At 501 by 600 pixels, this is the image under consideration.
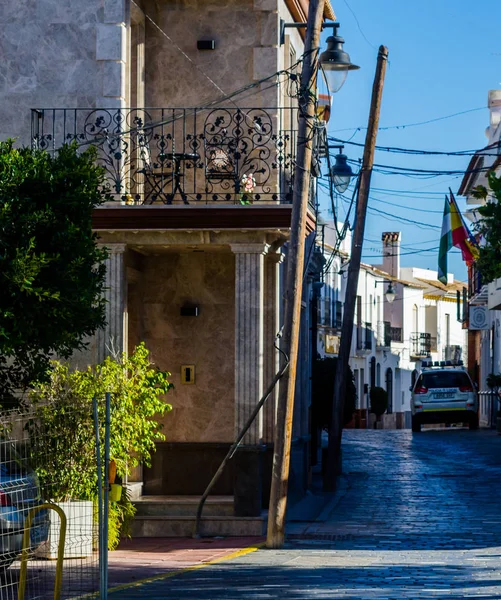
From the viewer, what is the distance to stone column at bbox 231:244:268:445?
670 inches

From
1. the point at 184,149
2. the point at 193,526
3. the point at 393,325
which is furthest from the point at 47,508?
the point at 393,325

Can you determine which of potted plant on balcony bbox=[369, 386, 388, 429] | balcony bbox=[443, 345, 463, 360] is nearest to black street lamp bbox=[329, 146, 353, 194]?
potted plant on balcony bbox=[369, 386, 388, 429]

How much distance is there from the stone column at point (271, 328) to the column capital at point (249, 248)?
88 cm

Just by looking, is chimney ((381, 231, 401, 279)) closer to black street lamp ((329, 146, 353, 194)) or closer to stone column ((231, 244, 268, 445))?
black street lamp ((329, 146, 353, 194))

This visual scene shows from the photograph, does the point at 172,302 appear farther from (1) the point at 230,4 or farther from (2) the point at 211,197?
(1) the point at 230,4

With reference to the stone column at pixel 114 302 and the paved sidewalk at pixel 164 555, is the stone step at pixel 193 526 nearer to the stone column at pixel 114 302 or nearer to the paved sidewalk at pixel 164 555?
the paved sidewalk at pixel 164 555

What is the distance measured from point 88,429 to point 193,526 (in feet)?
9.52

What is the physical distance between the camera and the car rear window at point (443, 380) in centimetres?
3747

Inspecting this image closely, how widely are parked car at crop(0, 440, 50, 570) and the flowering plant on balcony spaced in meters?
6.88

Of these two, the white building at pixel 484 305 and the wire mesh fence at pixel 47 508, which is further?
the white building at pixel 484 305

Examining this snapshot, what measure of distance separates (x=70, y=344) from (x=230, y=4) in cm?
636

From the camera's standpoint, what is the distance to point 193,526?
16.7m

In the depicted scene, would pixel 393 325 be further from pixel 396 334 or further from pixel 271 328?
pixel 271 328

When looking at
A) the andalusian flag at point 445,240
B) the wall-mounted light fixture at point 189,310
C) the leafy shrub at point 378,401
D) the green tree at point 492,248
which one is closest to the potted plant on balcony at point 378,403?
the leafy shrub at point 378,401
